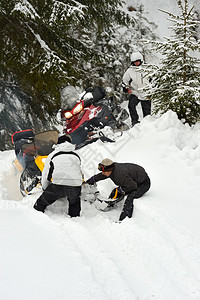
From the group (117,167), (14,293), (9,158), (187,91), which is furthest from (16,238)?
(9,158)

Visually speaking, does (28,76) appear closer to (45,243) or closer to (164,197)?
(164,197)

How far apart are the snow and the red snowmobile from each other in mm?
2175

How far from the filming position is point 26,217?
3582 mm

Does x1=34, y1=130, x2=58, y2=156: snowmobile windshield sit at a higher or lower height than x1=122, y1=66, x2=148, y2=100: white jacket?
lower

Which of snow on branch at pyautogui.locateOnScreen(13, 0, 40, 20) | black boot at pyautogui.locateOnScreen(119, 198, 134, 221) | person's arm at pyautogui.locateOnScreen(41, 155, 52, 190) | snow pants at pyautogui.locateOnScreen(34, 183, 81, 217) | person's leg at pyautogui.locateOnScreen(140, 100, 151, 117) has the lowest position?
black boot at pyautogui.locateOnScreen(119, 198, 134, 221)

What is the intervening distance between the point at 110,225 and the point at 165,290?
139cm

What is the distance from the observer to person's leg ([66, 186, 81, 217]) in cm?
420

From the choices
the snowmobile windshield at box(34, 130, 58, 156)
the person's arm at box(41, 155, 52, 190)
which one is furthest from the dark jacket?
the snowmobile windshield at box(34, 130, 58, 156)

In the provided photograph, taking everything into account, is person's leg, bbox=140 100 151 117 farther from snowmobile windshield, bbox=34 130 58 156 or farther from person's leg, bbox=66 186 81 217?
person's leg, bbox=66 186 81 217

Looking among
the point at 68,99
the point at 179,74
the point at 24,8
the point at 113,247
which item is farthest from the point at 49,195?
the point at 24,8

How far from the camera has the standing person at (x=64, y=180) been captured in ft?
13.6

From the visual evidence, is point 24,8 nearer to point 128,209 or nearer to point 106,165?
point 106,165

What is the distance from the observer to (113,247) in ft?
11.0

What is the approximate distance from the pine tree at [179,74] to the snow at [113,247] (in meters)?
1.04
